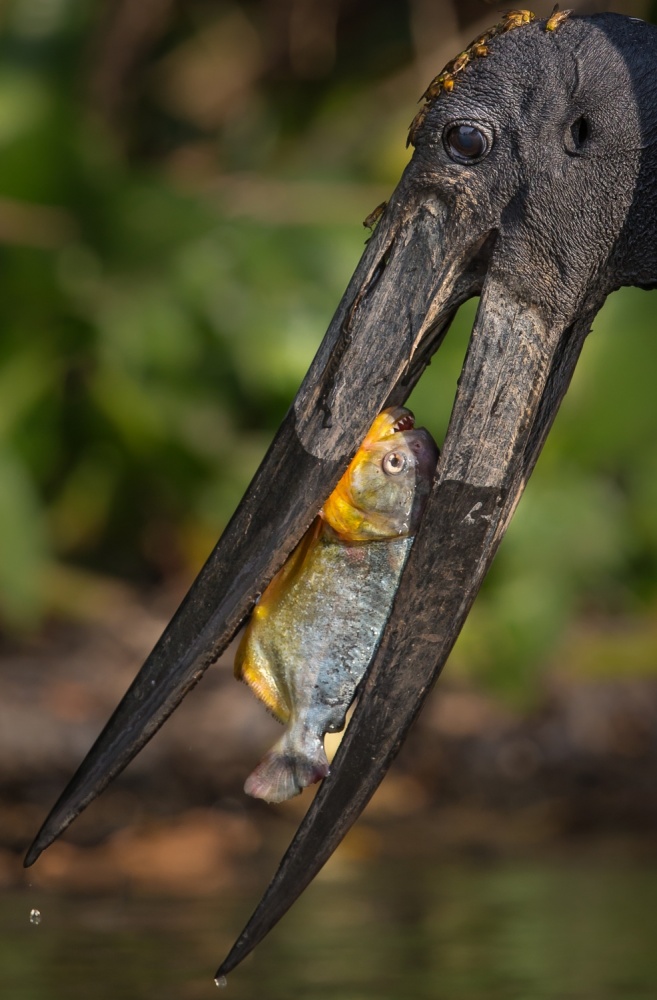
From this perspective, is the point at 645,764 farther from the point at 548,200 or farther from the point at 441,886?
the point at 548,200

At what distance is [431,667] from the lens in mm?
2498

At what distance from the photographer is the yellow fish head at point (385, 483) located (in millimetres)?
2498

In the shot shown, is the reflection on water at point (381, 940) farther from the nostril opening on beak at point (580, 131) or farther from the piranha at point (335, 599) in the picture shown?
the nostril opening on beak at point (580, 131)

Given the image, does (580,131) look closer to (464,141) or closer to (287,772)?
(464,141)

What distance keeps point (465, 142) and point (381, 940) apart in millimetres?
1664

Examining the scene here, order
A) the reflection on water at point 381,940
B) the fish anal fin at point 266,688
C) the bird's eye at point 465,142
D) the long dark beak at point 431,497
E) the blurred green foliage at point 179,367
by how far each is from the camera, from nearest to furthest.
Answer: the long dark beak at point 431,497
the fish anal fin at point 266,688
the bird's eye at point 465,142
the reflection on water at point 381,940
the blurred green foliage at point 179,367

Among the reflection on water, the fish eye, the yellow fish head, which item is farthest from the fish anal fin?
the fish eye

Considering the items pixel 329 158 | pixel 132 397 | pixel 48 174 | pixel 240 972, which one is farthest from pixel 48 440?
pixel 240 972

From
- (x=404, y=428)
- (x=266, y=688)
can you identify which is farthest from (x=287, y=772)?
(x=404, y=428)

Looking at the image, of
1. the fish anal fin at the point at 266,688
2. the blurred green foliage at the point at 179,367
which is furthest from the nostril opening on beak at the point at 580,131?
the blurred green foliage at the point at 179,367

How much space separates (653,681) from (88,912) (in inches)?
90.6

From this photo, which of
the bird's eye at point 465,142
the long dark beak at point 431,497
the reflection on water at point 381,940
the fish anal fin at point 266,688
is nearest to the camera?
the long dark beak at point 431,497

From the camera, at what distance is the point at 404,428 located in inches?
102

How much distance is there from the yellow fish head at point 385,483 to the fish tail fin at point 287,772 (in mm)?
329
